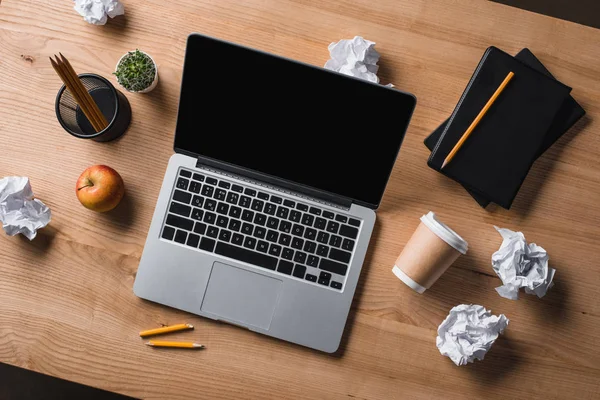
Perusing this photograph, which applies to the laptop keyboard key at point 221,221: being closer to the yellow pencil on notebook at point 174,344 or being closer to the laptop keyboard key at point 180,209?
the laptop keyboard key at point 180,209

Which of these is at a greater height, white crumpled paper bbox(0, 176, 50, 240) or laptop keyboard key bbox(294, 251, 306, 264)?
laptop keyboard key bbox(294, 251, 306, 264)

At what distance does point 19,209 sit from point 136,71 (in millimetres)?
316

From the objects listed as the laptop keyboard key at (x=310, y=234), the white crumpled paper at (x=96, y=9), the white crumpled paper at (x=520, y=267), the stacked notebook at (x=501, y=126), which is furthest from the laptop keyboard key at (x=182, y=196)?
the white crumpled paper at (x=520, y=267)

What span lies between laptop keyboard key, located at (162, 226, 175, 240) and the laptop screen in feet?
0.46

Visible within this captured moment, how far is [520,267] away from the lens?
911 mm

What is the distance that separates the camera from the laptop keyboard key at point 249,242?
0.92 m

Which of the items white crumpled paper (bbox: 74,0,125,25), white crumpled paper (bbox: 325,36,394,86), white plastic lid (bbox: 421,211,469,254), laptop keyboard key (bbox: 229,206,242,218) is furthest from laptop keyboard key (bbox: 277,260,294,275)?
white crumpled paper (bbox: 74,0,125,25)

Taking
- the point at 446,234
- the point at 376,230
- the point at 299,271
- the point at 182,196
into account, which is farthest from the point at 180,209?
the point at 446,234

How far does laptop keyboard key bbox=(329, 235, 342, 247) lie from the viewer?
917 mm

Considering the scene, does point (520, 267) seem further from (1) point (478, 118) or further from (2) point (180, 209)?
(2) point (180, 209)

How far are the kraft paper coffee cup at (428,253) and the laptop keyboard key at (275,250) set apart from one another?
0.68 feet

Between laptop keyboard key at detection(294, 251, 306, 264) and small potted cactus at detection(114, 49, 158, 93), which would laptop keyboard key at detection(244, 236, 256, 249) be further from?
small potted cactus at detection(114, 49, 158, 93)

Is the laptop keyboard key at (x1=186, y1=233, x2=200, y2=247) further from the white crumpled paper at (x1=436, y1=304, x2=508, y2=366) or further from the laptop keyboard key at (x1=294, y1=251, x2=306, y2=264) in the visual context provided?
the white crumpled paper at (x1=436, y1=304, x2=508, y2=366)

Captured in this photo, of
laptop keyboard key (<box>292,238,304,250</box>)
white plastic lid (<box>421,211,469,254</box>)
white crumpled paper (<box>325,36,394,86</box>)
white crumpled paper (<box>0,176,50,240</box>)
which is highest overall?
white crumpled paper (<box>325,36,394,86</box>)
